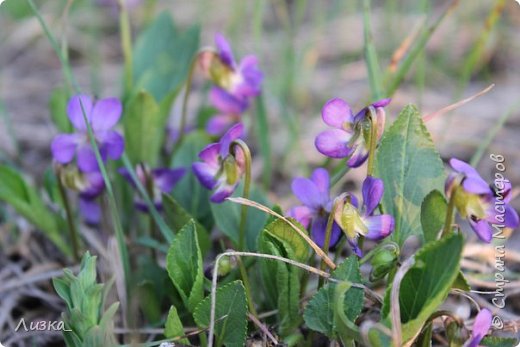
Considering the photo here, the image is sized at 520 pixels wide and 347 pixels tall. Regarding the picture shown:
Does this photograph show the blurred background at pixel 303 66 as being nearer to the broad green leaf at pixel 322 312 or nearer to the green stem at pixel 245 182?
the green stem at pixel 245 182

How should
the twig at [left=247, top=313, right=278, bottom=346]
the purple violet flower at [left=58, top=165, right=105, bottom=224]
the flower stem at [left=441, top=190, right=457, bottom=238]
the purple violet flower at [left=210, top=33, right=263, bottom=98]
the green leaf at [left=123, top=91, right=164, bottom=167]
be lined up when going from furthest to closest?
the purple violet flower at [left=210, top=33, right=263, bottom=98] < the green leaf at [left=123, top=91, right=164, bottom=167] < the purple violet flower at [left=58, top=165, right=105, bottom=224] < the twig at [left=247, top=313, right=278, bottom=346] < the flower stem at [left=441, top=190, right=457, bottom=238]

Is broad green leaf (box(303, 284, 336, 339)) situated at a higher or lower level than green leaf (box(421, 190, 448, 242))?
lower

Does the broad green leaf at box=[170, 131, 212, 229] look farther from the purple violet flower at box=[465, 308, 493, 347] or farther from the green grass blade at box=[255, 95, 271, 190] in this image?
the purple violet flower at box=[465, 308, 493, 347]

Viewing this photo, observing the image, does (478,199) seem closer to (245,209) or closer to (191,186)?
(245,209)

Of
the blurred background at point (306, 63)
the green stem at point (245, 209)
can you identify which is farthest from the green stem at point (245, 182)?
the blurred background at point (306, 63)

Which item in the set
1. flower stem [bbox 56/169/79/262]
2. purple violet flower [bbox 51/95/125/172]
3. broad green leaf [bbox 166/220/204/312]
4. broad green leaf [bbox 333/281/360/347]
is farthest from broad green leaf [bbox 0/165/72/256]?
broad green leaf [bbox 333/281/360/347]

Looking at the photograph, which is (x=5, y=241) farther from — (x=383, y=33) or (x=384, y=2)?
(x=384, y=2)

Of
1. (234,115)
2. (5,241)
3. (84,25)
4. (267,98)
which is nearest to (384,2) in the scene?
(267,98)
